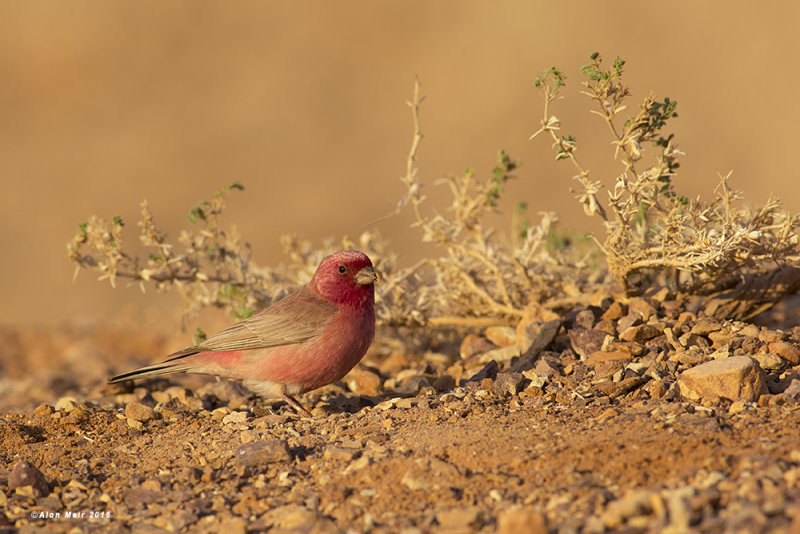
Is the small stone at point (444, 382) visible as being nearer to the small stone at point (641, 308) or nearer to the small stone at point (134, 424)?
the small stone at point (641, 308)

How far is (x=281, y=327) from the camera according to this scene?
527cm

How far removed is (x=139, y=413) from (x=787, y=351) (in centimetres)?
377

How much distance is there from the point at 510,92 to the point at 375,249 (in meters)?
10.8

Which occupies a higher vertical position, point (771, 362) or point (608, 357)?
point (608, 357)

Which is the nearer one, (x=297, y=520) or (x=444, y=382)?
(x=297, y=520)

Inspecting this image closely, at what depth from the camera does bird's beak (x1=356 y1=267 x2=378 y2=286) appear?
17.3ft

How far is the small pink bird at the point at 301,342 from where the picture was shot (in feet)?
17.0

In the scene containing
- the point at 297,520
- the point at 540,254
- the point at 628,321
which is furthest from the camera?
the point at 540,254

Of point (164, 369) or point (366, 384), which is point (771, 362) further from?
point (164, 369)

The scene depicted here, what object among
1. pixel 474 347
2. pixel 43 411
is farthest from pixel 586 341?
pixel 43 411

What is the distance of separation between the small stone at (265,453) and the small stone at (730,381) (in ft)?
6.69

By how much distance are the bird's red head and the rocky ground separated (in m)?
0.69

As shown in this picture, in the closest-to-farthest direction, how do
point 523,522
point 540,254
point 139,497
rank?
point 523,522 < point 139,497 < point 540,254

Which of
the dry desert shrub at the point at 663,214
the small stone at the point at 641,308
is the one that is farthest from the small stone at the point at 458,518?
the small stone at the point at 641,308
